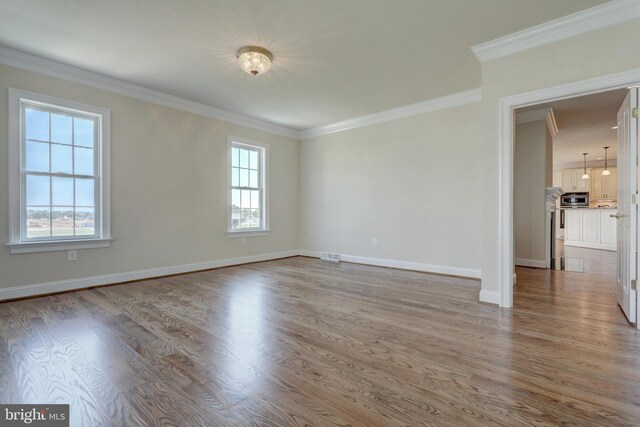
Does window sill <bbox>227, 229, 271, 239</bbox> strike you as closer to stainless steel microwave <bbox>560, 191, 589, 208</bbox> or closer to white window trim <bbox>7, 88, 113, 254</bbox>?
white window trim <bbox>7, 88, 113, 254</bbox>

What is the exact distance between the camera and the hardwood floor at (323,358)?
1.52m

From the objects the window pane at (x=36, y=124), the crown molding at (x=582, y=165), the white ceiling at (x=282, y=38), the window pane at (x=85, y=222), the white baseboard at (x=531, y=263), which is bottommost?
the white baseboard at (x=531, y=263)

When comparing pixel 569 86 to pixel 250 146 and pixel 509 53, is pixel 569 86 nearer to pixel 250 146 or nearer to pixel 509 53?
pixel 509 53

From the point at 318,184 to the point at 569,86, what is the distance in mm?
4458

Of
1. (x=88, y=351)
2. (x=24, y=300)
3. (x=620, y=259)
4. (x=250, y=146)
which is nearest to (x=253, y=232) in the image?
(x=250, y=146)

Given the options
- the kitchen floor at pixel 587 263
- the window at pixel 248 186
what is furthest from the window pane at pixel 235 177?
the kitchen floor at pixel 587 263

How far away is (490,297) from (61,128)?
5425 millimetres

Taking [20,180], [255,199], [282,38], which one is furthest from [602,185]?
[20,180]

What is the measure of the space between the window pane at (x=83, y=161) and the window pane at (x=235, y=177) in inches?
85.0

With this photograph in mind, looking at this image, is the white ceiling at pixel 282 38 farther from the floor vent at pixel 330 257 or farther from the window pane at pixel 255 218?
the floor vent at pixel 330 257

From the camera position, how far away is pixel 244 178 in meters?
5.92

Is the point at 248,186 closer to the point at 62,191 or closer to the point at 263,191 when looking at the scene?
the point at 263,191

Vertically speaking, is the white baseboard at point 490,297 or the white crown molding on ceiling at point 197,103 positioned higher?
the white crown molding on ceiling at point 197,103

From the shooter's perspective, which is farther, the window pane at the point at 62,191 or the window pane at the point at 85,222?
the window pane at the point at 85,222
